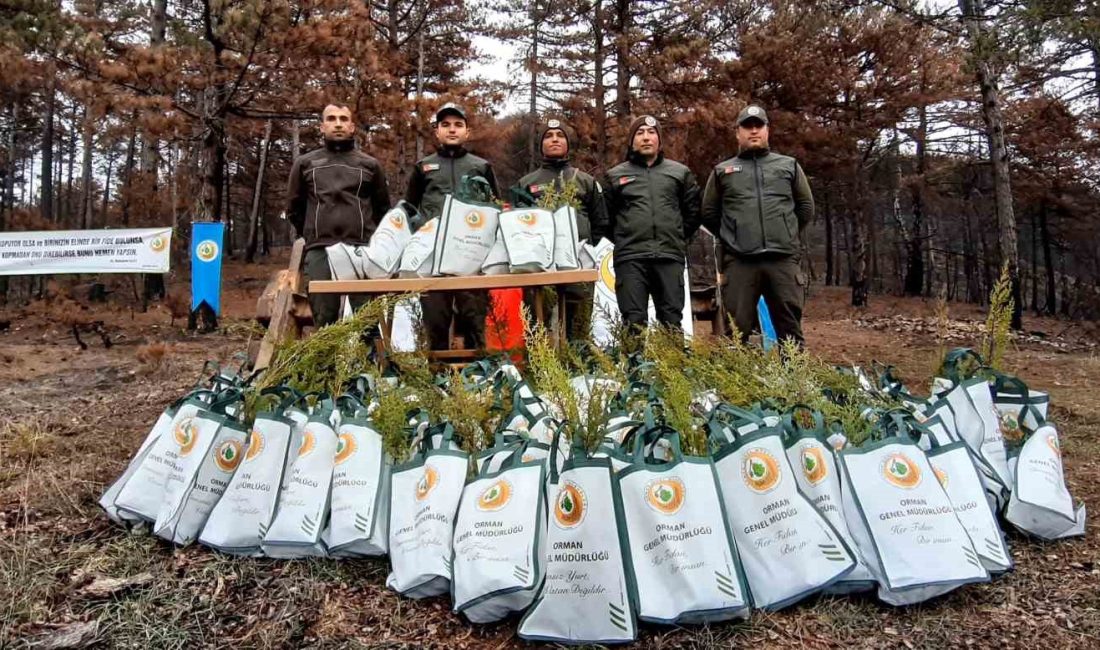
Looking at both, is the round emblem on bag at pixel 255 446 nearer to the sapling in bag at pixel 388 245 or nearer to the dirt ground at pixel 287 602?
the dirt ground at pixel 287 602

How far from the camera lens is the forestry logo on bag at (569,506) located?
1.70 metres

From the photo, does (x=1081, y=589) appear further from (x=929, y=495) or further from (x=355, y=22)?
(x=355, y=22)

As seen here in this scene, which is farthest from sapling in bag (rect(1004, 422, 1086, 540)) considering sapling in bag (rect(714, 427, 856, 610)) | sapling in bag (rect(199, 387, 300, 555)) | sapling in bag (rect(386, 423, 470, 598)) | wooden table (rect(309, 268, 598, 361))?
sapling in bag (rect(199, 387, 300, 555))

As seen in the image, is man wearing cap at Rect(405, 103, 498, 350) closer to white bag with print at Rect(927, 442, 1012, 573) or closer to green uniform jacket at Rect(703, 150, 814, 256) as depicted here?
green uniform jacket at Rect(703, 150, 814, 256)

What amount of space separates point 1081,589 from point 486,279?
2.35 m

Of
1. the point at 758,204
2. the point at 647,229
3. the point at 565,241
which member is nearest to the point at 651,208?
the point at 647,229

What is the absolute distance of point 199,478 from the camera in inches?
83.1

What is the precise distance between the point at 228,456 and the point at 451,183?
2479mm

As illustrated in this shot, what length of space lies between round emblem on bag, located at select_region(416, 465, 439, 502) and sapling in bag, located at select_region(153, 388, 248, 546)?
26.5 inches

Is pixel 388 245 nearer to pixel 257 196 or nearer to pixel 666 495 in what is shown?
pixel 666 495

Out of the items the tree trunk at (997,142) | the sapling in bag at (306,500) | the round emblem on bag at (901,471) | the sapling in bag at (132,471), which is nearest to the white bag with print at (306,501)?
the sapling in bag at (306,500)

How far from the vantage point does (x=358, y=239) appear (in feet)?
14.3

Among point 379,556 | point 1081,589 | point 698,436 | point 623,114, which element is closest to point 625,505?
point 698,436

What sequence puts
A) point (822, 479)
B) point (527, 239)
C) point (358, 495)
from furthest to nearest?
point (527, 239) → point (358, 495) → point (822, 479)
